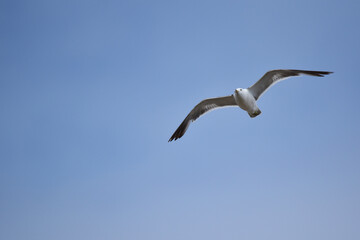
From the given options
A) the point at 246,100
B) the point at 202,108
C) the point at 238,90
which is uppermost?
the point at 202,108

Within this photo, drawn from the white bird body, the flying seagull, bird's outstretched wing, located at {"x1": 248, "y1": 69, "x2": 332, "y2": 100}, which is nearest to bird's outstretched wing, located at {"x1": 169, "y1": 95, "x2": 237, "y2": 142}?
the flying seagull

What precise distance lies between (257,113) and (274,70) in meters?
1.66

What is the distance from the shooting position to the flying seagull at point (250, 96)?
11.2 m

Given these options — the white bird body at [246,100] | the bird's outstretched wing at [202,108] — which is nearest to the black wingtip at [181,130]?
the bird's outstretched wing at [202,108]

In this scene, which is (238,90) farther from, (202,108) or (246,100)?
(202,108)

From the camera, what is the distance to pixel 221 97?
11.9 meters

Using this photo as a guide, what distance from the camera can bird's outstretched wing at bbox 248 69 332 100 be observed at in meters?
11.2

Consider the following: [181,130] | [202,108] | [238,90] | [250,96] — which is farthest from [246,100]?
[181,130]

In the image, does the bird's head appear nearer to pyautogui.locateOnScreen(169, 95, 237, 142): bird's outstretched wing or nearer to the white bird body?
the white bird body

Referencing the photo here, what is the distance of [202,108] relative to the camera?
12.6 metres

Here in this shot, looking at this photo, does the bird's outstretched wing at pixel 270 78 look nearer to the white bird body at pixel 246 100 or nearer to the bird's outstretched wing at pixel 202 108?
the white bird body at pixel 246 100

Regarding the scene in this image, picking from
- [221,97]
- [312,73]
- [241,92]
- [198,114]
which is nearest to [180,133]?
[198,114]

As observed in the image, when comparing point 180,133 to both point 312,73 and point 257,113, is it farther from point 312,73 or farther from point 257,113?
point 312,73

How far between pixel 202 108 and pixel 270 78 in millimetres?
2867
